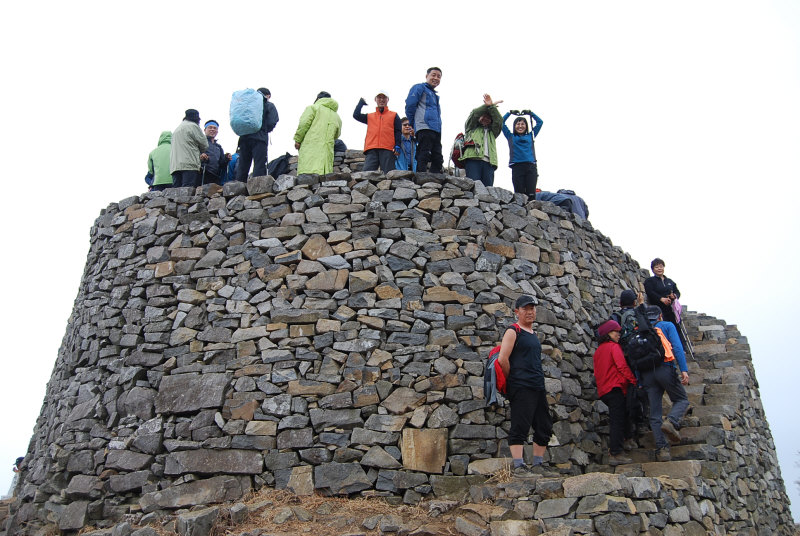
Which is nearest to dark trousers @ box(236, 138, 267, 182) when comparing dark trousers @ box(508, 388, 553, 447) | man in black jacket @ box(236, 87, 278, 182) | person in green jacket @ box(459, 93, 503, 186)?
man in black jacket @ box(236, 87, 278, 182)

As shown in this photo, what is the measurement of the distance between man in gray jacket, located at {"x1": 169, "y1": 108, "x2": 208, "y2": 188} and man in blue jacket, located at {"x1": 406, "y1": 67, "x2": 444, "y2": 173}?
3.35m

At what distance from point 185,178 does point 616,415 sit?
705cm

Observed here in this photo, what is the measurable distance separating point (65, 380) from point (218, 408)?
312 cm

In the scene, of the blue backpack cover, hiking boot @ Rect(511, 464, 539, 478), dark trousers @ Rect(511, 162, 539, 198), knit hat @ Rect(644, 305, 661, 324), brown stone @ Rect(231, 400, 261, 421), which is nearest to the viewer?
hiking boot @ Rect(511, 464, 539, 478)

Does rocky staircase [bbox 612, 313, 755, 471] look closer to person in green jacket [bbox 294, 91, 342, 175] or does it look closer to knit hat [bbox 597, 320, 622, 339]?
knit hat [bbox 597, 320, 622, 339]

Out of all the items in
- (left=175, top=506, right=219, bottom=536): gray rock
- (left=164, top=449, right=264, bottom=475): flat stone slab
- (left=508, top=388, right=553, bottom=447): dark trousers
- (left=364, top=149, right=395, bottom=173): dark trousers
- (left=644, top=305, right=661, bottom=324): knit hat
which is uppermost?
(left=364, top=149, right=395, bottom=173): dark trousers

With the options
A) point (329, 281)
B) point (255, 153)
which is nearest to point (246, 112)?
point (255, 153)

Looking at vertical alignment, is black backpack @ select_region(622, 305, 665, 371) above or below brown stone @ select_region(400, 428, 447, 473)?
above

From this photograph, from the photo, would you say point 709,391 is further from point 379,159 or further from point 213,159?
point 213,159

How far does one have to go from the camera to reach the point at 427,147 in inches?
380

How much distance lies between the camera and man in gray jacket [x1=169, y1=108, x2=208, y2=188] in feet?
33.9

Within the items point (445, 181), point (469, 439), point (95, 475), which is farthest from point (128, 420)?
point (445, 181)

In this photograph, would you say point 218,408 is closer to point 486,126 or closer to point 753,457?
point 486,126

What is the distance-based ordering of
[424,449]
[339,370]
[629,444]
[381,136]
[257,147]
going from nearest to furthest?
1. [424,449]
2. [339,370]
3. [629,444]
4. [381,136]
5. [257,147]
